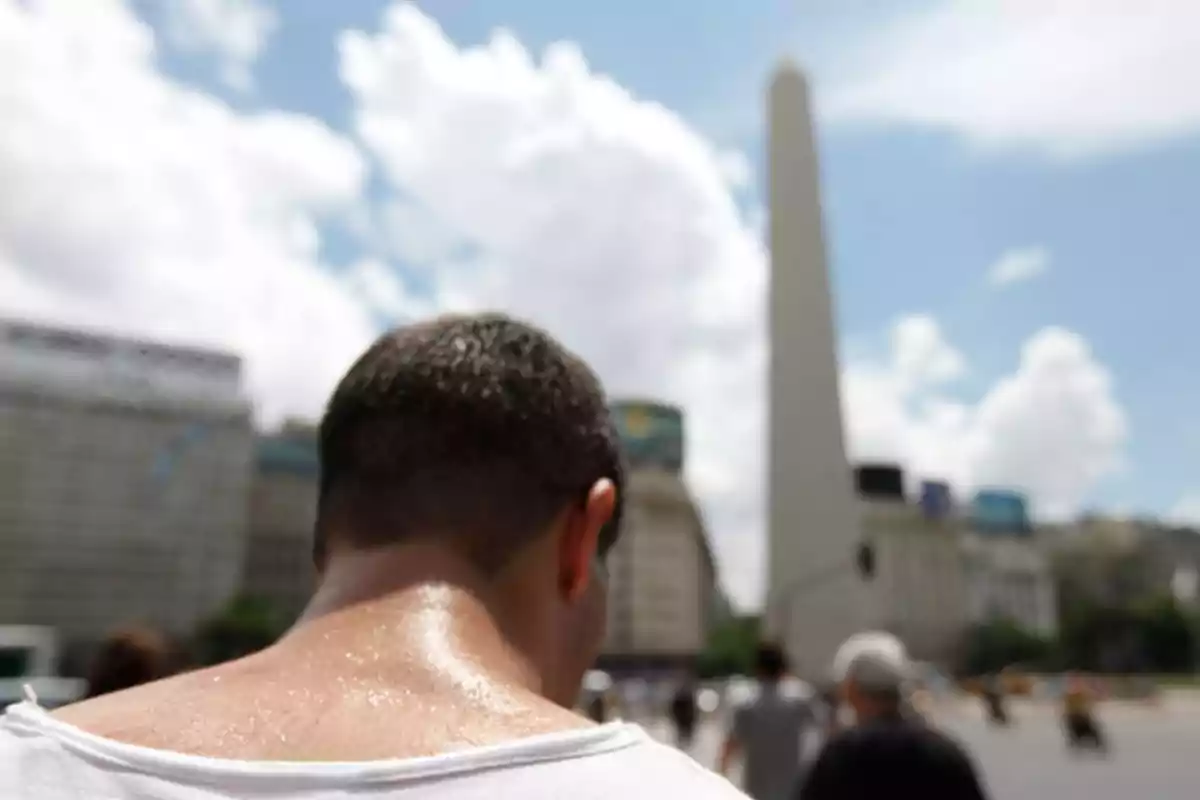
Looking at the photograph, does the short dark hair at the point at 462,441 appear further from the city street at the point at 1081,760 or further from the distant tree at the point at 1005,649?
the distant tree at the point at 1005,649

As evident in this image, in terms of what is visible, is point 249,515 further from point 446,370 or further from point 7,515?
point 446,370

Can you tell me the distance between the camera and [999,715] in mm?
24750

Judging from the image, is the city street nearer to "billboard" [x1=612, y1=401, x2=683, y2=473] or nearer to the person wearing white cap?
the person wearing white cap

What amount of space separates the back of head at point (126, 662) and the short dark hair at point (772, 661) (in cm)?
279

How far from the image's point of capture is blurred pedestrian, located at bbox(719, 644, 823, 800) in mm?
5301

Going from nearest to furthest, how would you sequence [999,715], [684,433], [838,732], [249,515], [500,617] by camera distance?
1. [500,617]
2. [838,732]
3. [999,715]
4. [249,515]
5. [684,433]

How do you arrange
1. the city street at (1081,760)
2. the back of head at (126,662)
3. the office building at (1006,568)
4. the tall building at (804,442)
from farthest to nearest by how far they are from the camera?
the office building at (1006,568) → the tall building at (804,442) → the city street at (1081,760) → the back of head at (126,662)

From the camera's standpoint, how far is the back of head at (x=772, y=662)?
17.4ft

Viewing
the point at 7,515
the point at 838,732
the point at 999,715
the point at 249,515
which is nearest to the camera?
the point at 838,732

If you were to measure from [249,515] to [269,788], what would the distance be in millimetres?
68411

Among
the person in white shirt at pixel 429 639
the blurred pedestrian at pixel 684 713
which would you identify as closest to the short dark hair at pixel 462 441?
the person in white shirt at pixel 429 639

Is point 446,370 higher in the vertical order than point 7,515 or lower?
lower

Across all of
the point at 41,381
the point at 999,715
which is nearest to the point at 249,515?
the point at 41,381

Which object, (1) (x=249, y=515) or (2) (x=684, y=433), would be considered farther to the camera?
(2) (x=684, y=433)
